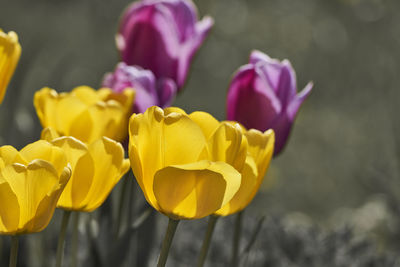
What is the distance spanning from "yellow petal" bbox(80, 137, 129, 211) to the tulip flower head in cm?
4

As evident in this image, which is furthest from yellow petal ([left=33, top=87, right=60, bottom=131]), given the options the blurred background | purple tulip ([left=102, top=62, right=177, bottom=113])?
the blurred background

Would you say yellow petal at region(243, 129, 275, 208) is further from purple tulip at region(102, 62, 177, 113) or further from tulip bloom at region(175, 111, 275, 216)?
purple tulip at region(102, 62, 177, 113)

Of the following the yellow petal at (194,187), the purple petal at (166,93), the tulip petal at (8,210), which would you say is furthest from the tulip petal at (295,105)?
the tulip petal at (8,210)

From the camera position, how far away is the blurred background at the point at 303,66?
2695 mm

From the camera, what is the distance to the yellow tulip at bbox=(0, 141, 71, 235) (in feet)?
1.73

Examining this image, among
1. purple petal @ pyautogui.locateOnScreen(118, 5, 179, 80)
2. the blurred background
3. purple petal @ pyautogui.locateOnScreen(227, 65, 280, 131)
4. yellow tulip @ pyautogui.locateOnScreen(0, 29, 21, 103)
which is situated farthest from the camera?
the blurred background

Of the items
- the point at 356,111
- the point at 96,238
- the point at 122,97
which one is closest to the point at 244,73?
the point at 122,97

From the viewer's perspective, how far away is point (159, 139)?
56 centimetres

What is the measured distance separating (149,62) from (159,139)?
14.7 inches

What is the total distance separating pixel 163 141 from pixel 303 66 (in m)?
2.95

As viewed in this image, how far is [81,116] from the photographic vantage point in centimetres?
75

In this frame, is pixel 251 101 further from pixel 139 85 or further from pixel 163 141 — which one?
pixel 163 141

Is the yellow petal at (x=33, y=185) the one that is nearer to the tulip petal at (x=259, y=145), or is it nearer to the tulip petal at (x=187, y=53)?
the tulip petal at (x=259, y=145)

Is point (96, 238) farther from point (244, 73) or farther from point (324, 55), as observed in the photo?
point (324, 55)
